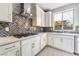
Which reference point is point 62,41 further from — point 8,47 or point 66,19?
point 8,47

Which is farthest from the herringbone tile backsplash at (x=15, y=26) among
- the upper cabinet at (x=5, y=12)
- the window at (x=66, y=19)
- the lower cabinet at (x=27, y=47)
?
the window at (x=66, y=19)

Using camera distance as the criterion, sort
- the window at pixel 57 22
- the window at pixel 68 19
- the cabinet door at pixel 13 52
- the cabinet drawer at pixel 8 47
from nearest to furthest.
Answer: the cabinet drawer at pixel 8 47, the cabinet door at pixel 13 52, the window at pixel 68 19, the window at pixel 57 22

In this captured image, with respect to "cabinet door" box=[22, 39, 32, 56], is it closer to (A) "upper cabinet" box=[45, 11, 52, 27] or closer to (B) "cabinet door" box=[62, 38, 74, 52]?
(B) "cabinet door" box=[62, 38, 74, 52]

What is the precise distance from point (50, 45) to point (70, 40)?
991mm

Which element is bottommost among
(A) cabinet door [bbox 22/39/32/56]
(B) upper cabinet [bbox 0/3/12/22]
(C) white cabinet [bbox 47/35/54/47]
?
(C) white cabinet [bbox 47/35/54/47]

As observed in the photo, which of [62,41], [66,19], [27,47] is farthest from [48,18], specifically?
[27,47]

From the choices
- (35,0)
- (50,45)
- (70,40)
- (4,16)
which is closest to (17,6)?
(4,16)

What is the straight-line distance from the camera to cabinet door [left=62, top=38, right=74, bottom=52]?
2605 millimetres

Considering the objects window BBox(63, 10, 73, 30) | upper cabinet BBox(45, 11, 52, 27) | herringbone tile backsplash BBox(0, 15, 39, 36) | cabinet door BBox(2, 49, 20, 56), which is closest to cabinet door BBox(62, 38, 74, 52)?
window BBox(63, 10, 73, 30)

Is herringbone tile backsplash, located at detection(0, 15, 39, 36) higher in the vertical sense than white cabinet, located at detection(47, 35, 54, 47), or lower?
higher

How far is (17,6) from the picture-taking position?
6.89 ft

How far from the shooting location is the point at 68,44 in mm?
2709

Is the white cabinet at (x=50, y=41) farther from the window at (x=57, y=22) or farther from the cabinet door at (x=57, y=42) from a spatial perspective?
the window at (x=57, y=22)

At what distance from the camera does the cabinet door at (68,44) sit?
2605 mm
